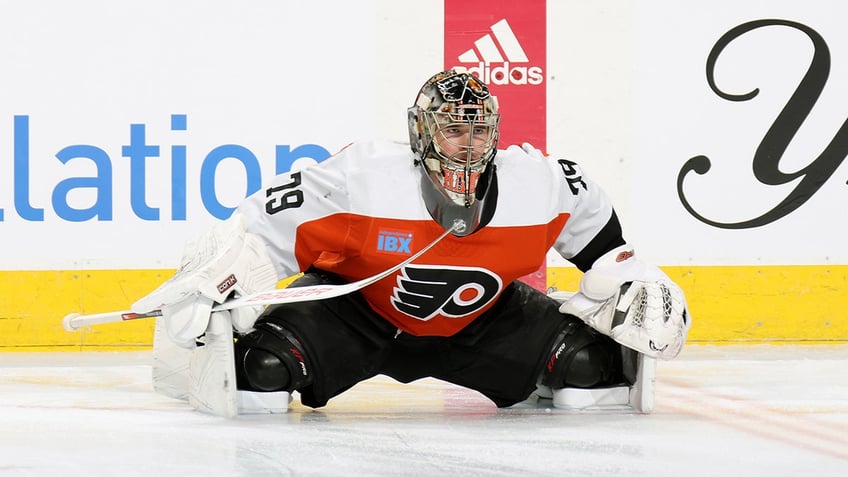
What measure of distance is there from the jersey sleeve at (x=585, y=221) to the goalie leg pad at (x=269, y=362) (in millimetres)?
701

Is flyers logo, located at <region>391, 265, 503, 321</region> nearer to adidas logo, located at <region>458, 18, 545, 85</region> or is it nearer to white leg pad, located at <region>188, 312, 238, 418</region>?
white leg pad, located at <region>188, 312, 238, 418</region>

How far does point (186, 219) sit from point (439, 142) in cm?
196

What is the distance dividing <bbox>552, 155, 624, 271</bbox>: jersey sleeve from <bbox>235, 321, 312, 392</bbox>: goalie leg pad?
70cm

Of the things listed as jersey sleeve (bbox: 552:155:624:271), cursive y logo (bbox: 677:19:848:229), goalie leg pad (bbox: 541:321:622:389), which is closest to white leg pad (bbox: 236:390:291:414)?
goalie leg pad (bbox: 541:321:622:389)

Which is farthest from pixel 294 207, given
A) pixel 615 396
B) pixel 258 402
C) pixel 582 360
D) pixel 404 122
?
pixel 404 122

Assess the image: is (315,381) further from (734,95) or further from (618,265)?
(734,95)

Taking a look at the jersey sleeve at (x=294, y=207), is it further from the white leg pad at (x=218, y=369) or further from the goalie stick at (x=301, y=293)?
the white leg pad at (x=218, y=369)

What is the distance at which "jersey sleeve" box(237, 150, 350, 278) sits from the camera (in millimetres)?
2768

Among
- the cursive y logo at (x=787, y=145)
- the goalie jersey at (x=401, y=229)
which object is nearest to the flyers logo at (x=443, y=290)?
the goalie jersey at (x=401, y=229)

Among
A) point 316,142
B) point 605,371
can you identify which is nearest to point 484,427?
point 605,371

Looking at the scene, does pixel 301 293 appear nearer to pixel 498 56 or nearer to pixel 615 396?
pixel 615 396

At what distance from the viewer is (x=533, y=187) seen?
283cm

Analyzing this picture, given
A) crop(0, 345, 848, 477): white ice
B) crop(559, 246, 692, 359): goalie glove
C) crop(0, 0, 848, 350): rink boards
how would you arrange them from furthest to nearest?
crop(0, 0, 848, 350): rink boards
crop(559, 246, 692, 359): goalie glove
crop(0, 345, 848, 477): white ice

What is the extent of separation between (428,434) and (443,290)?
1.49 feet
